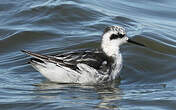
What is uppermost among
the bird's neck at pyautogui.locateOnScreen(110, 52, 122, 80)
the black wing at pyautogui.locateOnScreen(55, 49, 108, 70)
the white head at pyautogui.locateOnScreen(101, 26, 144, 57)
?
the white head at pyautogui.locateOnScreen(101, 26, 144, 57)

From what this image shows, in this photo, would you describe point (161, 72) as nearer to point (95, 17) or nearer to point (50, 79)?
point (50, 79)

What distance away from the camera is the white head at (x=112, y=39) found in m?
12.5

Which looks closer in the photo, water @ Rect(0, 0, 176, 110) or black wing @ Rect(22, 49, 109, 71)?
water @ Rect(0, 0, 176, 110)

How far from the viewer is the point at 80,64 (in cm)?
1171

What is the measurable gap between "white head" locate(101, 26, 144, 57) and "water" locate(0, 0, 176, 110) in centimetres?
67

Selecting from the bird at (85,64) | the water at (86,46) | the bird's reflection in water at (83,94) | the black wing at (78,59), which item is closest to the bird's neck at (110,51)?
the bird at (85,64)

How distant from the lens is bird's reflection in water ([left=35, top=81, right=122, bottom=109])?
10.4 metres

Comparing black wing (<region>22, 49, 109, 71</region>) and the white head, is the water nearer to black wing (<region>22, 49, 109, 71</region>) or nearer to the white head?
black wing (<region>22, 49, 109, 71</region>)

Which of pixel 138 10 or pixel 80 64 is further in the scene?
pixel 138 10

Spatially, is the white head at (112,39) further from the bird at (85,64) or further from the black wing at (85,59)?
the black wing at (85,59)

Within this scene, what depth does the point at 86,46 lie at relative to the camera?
47.6 feet

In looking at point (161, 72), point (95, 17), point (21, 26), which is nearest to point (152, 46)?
point (161, 72)

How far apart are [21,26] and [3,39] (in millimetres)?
1065

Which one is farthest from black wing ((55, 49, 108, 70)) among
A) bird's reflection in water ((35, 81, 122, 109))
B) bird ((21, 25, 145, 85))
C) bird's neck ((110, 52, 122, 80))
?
bird's reflection in water ((35, 81, 122, 109))
